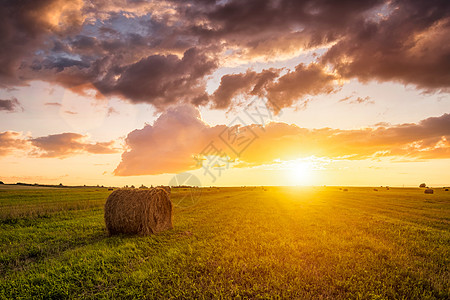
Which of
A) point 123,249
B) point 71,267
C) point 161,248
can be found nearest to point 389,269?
point 161,248

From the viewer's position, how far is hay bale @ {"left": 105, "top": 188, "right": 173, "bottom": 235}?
11.4 metres

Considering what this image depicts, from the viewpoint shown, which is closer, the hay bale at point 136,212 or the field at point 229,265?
the field at point 229,265

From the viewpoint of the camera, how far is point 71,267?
6.61 metres

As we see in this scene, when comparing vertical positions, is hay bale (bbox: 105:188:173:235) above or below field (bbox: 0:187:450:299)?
above

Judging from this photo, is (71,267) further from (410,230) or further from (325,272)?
(410,230)

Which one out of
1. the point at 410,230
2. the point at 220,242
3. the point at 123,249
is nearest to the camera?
the point at 123,249

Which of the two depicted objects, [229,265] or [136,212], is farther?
[136,212]

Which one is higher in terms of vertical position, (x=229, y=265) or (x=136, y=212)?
(x=136, y=212)

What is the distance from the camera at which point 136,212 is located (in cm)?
1154

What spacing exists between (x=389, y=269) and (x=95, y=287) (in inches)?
311

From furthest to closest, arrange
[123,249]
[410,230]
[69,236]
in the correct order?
[410,230] → [69,236] → [123,249]

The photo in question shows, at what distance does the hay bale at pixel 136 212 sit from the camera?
449 inches

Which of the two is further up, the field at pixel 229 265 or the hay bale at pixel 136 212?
the hay bale at pixel 136 212

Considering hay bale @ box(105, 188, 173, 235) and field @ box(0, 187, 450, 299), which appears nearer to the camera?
field @ box(0, 187, 450, 299)
